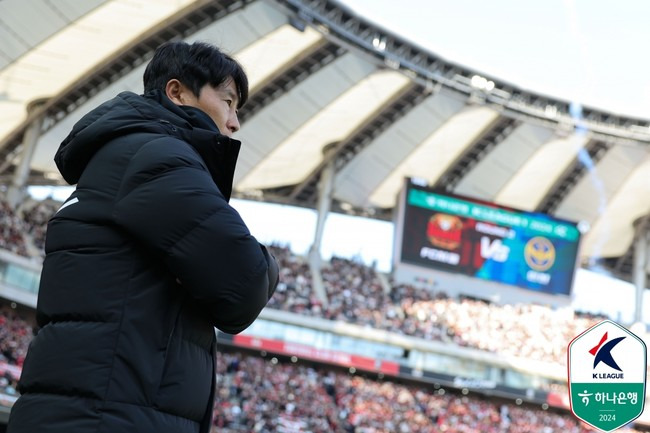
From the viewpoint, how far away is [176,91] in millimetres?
2650

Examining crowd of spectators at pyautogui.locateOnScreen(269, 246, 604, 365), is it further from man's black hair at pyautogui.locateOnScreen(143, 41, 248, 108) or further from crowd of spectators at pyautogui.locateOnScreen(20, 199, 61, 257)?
man's black hair at pyautogui.locateOnScreen(143, 41, 248, 108)

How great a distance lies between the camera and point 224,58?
264 cm

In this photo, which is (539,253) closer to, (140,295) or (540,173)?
(540,173)

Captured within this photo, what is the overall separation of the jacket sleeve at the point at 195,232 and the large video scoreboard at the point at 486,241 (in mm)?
39959

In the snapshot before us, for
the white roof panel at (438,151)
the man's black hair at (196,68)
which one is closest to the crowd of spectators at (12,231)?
the white roof panel at (438,151)

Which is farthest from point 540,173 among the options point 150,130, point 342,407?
point 150,130

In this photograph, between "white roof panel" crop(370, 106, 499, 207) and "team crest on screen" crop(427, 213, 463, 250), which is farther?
"team crest on screen" crop(427, 213, 463, 250)

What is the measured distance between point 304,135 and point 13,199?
1319cm

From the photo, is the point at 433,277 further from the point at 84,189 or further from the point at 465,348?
the point at 84,189

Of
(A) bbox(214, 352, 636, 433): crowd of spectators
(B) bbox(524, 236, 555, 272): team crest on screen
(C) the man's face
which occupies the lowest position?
(A) bbox(214, 352, 636, 433): crowd of spectators

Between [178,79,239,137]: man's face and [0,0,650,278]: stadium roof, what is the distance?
28109mm

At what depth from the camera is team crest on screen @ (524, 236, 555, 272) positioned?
43.7 m

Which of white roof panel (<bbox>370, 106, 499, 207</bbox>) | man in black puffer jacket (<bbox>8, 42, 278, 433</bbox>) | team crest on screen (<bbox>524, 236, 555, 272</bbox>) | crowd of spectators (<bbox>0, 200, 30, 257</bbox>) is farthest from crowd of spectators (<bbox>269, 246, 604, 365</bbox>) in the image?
man in black puffer jacket (<bbox>8, 42, 278, 433</bbox>)

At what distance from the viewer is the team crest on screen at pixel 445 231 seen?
42500 millimetres
